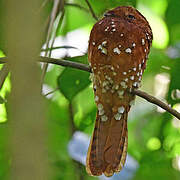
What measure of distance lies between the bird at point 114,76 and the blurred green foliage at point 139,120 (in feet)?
0.66

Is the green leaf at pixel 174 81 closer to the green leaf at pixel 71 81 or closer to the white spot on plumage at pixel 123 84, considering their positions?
the white spot on plumage at pixel 123 84

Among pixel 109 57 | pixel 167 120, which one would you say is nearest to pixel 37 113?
pixel 109 57

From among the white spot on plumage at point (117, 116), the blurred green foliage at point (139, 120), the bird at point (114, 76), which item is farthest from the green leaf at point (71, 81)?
the white spot on plumage at point (117, 116)

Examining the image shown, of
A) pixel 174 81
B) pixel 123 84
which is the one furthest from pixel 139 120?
pixel 123 84

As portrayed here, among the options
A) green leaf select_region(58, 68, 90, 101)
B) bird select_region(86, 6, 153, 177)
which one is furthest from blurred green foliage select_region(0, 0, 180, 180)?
bird select_region(86, 6, 153, 177)

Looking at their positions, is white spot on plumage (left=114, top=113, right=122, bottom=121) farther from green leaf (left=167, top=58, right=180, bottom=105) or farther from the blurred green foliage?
green leaf (left=167, top=58, right=180, bottom=105)

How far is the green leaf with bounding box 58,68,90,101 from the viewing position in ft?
7.38

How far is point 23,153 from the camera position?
1.74 ft

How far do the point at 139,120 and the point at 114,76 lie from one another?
162cm

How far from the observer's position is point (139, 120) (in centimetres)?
363

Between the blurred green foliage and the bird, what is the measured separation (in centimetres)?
20

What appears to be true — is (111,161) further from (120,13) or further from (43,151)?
(43,151)

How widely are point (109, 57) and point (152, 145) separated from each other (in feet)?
3.74

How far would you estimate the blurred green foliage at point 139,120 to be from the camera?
2291 mm
